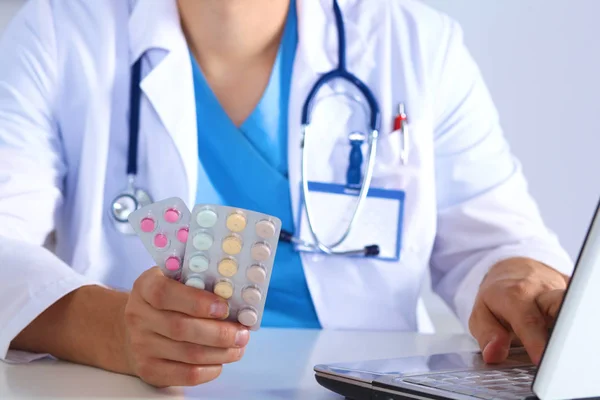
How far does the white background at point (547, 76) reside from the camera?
1.75m

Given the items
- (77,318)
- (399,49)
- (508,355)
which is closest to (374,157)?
(399,49)

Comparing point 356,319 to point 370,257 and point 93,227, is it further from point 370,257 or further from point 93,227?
point 93,227

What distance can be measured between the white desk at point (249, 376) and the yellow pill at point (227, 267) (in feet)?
0.41

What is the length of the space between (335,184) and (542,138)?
0.83 meters

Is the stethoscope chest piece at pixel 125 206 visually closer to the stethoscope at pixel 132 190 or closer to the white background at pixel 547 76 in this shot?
the stethoscope at pixel 132 190

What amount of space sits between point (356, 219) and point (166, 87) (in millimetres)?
331

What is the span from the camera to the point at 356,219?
111 cm

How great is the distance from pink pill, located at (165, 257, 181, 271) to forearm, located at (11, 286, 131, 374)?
12 cm

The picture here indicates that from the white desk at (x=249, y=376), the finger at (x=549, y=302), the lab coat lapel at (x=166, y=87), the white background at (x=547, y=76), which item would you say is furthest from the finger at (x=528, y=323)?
the white background at (x=547, y=76)

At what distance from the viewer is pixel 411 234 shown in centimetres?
114

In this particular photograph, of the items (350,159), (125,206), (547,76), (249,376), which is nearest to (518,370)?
(249,376)

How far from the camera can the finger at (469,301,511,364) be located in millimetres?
794

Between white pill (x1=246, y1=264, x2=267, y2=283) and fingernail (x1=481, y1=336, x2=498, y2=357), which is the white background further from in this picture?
white pill (x1=246, y1=264, x2=267, y2=283)

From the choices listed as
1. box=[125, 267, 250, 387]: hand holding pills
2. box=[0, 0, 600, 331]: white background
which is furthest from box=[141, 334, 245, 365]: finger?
box=[0, 0, 600, 331]: white background
